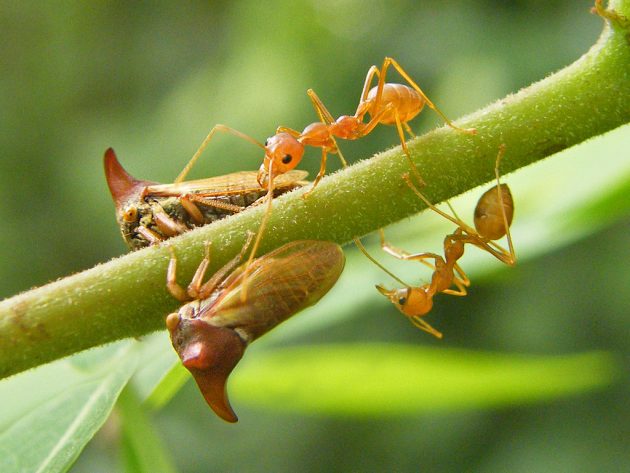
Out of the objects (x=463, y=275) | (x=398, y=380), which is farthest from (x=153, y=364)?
(x=463, y=275)

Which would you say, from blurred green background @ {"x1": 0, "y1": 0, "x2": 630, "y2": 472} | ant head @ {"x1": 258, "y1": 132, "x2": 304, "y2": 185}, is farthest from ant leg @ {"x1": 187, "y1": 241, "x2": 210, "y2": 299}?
blurred green background @ {"x1": 0, "y1": 0, "x2": 630, "y2": 472}

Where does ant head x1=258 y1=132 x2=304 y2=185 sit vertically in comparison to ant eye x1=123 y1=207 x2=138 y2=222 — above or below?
above

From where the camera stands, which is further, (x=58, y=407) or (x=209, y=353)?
(x=58, y=407)

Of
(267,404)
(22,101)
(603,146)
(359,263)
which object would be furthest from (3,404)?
(22,101)

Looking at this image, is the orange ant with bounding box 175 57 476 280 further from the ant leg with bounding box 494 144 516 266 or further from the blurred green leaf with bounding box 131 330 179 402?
the blurred green leaf with bounding box 131 330 179 402

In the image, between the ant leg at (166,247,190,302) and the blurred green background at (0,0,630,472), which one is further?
the blurred green background at (0,0,630,472)

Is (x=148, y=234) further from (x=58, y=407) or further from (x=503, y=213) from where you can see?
(x=503, y=213)

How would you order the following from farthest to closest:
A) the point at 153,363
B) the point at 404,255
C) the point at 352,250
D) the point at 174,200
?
the point at 352,250 < the point at 404,255 < the point at 153,363 < the point at 174,200
